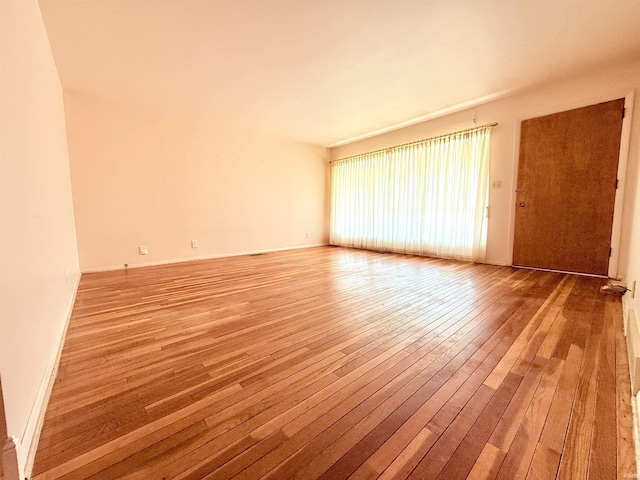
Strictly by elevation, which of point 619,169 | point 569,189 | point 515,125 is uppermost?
point 515,125

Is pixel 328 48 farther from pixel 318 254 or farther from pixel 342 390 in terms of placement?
pixel 318 254

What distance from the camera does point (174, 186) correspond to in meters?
4.37

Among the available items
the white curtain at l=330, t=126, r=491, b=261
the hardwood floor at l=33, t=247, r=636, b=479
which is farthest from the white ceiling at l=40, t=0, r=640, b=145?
the hardwood floor at l=33, t=247, r=636, b=479

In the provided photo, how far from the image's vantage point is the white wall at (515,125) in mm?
2877

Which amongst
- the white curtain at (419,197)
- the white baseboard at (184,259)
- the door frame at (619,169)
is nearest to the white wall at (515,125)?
the door frame at (619,169)

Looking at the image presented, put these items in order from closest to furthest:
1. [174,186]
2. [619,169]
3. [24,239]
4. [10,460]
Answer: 1. [10,460]
2. [24,239]
3. [619,169]
4. [174,186]

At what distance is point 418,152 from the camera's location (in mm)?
4793

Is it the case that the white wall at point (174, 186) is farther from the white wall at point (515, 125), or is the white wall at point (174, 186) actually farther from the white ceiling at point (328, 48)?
the white wall at point (515, 125)

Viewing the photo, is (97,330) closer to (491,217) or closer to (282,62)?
(282,62)

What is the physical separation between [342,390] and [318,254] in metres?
4.10

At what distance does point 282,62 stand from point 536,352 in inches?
130

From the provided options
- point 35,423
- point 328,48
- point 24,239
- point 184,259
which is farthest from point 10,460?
point 184,259

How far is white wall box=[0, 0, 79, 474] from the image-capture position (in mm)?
861

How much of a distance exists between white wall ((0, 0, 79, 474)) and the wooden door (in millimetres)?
4794
